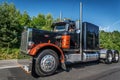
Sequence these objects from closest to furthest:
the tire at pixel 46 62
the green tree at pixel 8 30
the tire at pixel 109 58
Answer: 1. the tire at pixel 46 62
2. the tire at pixel 109 58
3. the green tree at pixel 8 30

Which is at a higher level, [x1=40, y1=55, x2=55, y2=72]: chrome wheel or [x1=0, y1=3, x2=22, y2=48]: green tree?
[x1=0, y1=3, x2=22, y2=48]: green tree

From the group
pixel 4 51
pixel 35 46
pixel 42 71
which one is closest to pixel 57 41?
pixel 35 46

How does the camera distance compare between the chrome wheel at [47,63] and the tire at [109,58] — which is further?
the tire at [109,58]

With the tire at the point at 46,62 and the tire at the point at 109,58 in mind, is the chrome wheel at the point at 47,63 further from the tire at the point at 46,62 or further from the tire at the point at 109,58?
the tire at the point at 109,58

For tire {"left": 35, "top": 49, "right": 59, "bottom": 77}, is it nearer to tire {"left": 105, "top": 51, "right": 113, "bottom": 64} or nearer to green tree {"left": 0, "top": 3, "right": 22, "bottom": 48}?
tire {"left": 105, "top": 51, "right": 113, "bottom": 64}

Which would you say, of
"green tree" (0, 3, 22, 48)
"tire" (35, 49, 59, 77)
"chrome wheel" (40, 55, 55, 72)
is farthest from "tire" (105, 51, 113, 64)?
"green tree" (0, 3, 22, 48)

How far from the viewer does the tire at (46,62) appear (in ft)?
23.3

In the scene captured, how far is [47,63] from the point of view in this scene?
24.0 feet

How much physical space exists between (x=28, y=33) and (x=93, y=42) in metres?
4.71

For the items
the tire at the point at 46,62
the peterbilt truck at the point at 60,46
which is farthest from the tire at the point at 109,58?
the tire at the point at 46,62

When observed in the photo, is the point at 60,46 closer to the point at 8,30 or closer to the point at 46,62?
the point at 46,62

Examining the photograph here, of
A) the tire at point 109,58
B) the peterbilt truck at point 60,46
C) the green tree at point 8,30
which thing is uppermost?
the green tree at point 8,30

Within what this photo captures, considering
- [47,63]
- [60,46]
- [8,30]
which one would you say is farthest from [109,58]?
[8,30]

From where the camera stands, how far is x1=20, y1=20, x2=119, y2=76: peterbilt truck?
23.7 feet
